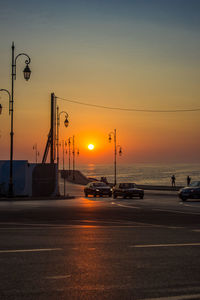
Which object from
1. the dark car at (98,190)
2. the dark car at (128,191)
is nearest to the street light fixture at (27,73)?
the dark car at (128,191)

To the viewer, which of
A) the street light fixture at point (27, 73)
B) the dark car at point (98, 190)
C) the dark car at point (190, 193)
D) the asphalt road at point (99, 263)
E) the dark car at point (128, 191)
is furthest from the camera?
the dark car at point (98, 190)

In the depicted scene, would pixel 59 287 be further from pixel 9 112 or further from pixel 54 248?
pixel 9 112

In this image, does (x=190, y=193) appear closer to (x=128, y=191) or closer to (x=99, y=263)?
(x=128, y=191)

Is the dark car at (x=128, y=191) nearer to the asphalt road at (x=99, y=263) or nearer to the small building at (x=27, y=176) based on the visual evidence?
the small building at (x=27, y=176)

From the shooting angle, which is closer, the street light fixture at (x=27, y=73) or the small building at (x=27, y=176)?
the street light fixture at (x=27, y=73)

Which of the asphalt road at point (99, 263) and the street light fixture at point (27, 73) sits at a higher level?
the street light fixture at point (27, 73)

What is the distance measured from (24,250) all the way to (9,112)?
25896 mm

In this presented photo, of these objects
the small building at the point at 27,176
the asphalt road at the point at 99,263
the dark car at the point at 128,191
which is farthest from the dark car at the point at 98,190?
the asphalt road at the point at 99,263

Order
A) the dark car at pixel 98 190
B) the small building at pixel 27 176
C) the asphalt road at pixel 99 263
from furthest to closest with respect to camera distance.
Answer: the dark car at pixel 98 190 < the small building at pixel 27 176 < the asphalt road at pixel 99 263

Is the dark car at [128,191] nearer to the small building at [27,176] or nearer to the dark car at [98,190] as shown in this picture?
the dark car at [98,190]

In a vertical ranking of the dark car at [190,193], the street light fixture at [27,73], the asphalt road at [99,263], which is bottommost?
the asphalt road at [99,263]

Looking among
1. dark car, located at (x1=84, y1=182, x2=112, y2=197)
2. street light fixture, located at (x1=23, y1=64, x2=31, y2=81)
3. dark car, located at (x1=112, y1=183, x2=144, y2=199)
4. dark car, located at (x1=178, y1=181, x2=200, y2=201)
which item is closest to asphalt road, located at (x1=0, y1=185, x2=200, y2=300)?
street light fixture, located at (x1=23, y1=64, x2=31, y2=81)

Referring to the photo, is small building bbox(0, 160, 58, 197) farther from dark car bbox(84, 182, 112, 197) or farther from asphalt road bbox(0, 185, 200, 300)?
asphalt road bbox(0, 185, 200, 300)

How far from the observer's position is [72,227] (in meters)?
15.0
